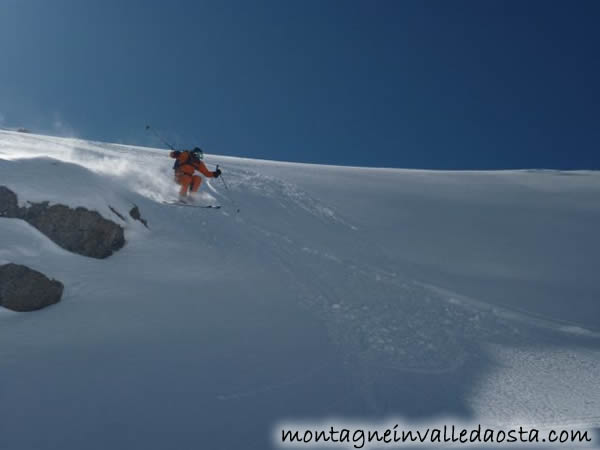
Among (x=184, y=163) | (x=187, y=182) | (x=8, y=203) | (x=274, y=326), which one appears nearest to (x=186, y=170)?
(x=184, y=163)

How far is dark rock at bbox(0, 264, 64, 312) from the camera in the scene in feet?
18.2

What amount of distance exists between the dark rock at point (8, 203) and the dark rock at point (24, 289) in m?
1.68

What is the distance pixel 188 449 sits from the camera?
391cm

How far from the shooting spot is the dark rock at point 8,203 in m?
7.00

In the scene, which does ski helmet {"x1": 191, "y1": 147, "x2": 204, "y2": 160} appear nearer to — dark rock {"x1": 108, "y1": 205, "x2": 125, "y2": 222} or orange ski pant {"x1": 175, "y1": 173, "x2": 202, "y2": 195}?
orange ski pant {"x1": 175, "y1": 173, "x2": 202, "y2": 195}

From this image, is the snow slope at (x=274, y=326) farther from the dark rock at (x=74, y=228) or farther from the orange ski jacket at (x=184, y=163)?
the orange ski jacket at (x=184, y=163)

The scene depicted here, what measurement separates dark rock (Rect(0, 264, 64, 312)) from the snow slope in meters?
0.17

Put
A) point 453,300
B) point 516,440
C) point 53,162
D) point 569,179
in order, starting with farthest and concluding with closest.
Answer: point 569,179, point 53,162, point 453,300, point 516,440

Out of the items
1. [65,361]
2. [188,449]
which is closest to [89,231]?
[65,361]

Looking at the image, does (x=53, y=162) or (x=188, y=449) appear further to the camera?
(x=53, y=162)

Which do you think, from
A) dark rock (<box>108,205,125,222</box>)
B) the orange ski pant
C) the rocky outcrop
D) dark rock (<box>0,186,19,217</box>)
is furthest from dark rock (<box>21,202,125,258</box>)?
the orange ski pant

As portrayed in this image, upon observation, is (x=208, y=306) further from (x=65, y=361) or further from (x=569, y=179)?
(x=569, y=179)

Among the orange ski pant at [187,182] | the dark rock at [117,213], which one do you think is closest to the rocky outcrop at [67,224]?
the dark rock at [117,213]

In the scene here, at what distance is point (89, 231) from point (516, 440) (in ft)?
21.2
